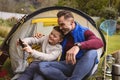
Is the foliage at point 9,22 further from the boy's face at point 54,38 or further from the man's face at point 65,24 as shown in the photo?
the man's face at point 65,24

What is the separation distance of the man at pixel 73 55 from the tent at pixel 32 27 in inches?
23.8

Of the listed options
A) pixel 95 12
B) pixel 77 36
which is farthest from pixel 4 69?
pixel 95 12

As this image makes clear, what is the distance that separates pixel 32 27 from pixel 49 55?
0.69 m

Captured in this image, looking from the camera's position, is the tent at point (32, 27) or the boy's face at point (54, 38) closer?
the boy's face at point (54, 38)

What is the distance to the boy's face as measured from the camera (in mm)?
2418

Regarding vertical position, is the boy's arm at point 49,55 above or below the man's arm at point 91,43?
below

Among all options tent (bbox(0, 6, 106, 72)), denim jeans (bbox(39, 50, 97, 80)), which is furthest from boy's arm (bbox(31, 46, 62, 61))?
tent (bbox(0, 6, 106, 72))

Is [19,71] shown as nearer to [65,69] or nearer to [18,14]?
[65,69]

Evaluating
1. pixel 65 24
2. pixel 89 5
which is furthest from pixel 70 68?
pixel 89 5

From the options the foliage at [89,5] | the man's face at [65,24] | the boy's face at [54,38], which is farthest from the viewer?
the foliage at [89,5]

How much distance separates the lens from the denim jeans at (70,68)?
2.16m

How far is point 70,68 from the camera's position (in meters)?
2.30

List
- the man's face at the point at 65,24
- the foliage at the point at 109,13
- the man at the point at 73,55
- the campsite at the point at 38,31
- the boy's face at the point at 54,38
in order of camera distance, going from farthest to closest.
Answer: the foliage at the point at 109,13 → the campsite at the point at 38,31 → the boy's face at the point at 54,38 → the man's face at the point at 65,24 → the man at the point at 73,55

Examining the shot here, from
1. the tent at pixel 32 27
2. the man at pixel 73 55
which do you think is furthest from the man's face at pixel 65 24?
the tent at pixel 32 27
